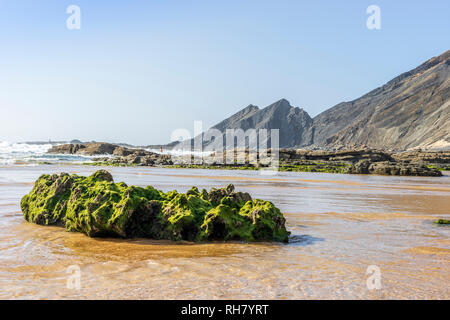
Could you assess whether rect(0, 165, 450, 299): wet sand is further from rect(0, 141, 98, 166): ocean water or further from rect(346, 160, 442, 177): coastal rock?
rect(0, 141, 98, 166): ocean water

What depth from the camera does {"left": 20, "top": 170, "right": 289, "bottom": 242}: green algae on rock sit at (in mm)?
7566

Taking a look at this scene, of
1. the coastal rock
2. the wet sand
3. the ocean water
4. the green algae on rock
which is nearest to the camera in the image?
the wet sand

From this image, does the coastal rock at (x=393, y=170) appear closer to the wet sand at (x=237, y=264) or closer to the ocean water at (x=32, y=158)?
the wet sand at (x=237, y=264)

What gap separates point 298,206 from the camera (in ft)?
41.5

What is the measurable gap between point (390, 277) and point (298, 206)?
24.5ft

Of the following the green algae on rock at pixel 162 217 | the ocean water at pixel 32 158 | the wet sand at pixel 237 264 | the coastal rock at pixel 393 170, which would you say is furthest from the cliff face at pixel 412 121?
the green algae on rock at pixel 162 217

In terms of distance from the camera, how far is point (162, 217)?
26.0 ft

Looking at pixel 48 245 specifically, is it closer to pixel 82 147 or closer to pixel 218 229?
pixel 218 229

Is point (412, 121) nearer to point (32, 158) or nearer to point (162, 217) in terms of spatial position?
point (32, 158)

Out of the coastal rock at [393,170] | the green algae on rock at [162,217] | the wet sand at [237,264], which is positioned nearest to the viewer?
the wet sand at [237,264]

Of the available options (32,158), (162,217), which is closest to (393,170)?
(162,217)

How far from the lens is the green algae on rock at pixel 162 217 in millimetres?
7566

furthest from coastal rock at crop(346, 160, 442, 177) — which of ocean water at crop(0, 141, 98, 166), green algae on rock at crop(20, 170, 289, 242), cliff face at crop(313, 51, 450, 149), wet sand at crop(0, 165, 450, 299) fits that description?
cliff face at crop(313, 51, 450, 149)

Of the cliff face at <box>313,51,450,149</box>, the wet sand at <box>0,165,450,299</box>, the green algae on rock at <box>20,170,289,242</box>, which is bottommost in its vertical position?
the wet sand at <box>0,165,450,299</box>
